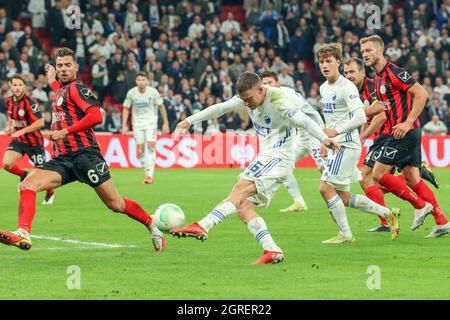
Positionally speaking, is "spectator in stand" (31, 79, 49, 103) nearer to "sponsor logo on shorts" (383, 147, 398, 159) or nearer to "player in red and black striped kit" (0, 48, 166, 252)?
"sponsor logo on shorts" (383, 147, 398, 159)

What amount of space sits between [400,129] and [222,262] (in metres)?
2.94

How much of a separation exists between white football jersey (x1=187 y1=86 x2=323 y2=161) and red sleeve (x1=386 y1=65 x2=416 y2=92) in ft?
7.73

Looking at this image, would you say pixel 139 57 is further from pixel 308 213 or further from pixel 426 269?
pixel 426 269

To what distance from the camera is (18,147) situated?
17.2 meters

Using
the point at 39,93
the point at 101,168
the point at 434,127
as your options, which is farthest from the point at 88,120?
the point at 434,127

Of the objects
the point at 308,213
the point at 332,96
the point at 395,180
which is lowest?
the point at 308,213

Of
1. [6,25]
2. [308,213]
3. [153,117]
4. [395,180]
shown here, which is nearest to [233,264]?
[395,180]

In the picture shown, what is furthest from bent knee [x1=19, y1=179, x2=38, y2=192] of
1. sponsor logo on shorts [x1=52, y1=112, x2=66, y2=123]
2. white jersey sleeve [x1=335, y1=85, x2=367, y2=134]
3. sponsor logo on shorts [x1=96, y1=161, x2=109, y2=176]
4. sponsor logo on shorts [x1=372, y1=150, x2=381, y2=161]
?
sponsor logo on shorts [x1=372, y1=150, x2=381, y2=161]

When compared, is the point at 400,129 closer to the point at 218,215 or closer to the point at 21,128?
the point at 218,215

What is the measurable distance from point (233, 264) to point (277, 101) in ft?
A: 5.57

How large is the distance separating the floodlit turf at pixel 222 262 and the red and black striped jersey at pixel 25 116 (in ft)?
4.19

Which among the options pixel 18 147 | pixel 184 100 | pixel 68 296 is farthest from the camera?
pixel 184 100

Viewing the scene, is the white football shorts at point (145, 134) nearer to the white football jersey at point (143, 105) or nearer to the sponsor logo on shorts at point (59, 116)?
the white football jersey at point (143, 105)

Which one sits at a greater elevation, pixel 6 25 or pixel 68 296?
pixel 6 25
